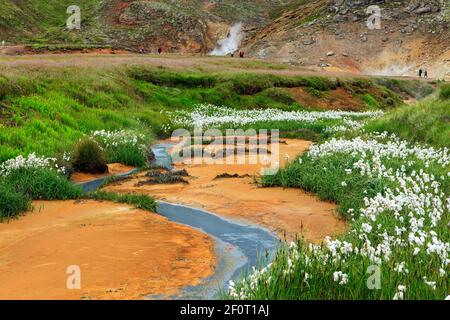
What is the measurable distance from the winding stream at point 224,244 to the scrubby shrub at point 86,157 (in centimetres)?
421

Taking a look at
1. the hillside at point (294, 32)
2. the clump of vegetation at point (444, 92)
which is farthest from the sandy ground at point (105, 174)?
the hillside at point (294, 32)

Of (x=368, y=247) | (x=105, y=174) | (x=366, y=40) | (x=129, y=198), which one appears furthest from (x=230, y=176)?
(x=366, y=40)

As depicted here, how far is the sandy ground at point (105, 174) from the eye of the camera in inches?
Result: 614

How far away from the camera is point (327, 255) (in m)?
6.34

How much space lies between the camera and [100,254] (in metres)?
8.57

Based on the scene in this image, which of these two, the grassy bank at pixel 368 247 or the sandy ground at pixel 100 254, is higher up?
the grassy bank at pixel 368 247

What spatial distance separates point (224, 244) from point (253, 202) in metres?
3.14

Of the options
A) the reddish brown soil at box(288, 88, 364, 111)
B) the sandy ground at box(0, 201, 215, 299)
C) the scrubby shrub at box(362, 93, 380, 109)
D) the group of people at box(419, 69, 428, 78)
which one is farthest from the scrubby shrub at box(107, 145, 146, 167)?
the group of people at box(419, 69, 428, 78)

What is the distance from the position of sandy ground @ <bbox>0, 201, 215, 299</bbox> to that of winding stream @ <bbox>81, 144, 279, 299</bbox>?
0.19m

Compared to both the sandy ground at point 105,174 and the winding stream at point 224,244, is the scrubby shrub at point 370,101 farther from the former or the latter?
the winding stream at point 224,244

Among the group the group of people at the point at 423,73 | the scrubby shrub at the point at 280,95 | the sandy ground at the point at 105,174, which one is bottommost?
the sandy ground at the point at 105,174

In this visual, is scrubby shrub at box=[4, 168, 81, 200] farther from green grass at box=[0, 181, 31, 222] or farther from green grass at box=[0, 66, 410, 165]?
green grass at box=[0, 66, 410, 165]

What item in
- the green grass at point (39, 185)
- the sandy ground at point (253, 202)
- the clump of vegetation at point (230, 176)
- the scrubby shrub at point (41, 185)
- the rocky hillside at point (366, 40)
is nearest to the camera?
the sandy ground at point (253, 202)

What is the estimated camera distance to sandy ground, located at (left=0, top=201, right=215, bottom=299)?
7152 millimetres
